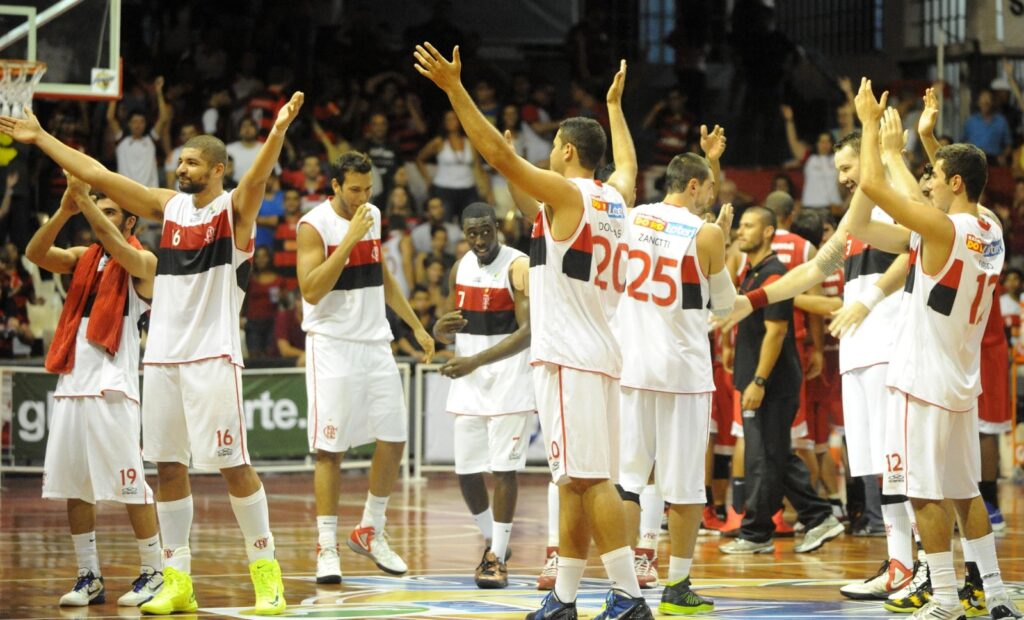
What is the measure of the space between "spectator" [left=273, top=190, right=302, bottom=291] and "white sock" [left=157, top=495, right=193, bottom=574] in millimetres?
10361

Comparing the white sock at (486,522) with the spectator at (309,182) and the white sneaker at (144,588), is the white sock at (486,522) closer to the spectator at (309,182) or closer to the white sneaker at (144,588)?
the white sneaker at (144,588)

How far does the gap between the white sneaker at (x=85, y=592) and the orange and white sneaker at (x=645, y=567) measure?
10.7 feet

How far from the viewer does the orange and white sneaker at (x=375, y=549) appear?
1041 centimetres

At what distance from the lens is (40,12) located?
13.1 meters

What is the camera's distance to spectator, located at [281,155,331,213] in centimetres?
1933

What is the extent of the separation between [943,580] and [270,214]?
12.8 m

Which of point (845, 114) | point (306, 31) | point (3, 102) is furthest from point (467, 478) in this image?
point (306, 31)

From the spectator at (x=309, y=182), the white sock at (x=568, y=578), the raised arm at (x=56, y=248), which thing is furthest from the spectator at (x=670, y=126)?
the white sock at (x=568, y=578)

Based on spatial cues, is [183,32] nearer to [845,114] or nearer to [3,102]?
[845,114]

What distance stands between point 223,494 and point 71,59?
5008mm

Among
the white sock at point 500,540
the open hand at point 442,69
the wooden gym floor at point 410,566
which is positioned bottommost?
the wooden gym floor at point 410,566

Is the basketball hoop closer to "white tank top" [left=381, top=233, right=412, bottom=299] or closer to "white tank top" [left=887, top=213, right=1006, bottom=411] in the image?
"white tank top" [left=887, top=213, right=1006, bottom=411]

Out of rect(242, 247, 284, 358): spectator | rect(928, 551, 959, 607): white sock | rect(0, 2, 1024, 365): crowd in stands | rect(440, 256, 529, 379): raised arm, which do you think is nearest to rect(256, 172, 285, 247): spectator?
rect(0, 2, 1024, 365): crowd in stands

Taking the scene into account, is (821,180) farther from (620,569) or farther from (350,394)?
(620,569)
